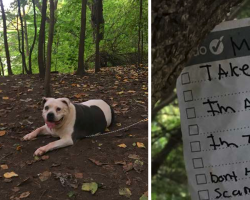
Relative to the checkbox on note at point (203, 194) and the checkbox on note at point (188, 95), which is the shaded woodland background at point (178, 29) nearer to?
the checkbox on note at point (188, 95)

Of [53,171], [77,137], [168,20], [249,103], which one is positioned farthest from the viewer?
[77,137]

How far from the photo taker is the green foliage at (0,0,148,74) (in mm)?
815

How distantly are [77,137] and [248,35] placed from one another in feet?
2.39

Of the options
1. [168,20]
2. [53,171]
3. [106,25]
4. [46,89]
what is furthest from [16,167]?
[168,20]

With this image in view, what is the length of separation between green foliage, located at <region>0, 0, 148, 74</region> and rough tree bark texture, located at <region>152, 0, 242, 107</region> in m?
0.30

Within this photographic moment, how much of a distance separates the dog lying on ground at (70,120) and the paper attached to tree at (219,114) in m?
0.47

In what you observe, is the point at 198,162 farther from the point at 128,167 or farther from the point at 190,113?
the point at 128,167

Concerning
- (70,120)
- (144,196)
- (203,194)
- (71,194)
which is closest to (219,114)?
(203,194)

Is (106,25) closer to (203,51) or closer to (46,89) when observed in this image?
(46,89)

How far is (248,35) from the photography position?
0.54 meters

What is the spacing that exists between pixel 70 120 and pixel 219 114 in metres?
0.72

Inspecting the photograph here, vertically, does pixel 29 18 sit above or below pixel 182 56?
above

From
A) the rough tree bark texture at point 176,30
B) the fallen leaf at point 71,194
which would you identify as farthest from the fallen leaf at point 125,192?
the rough tree bark texture at point 176,30

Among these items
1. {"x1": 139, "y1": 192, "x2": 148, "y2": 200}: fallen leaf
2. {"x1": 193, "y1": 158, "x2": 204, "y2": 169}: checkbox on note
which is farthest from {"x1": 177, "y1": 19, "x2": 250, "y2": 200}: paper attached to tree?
{"x1": 139, "y1": 192, "x2": 148, "y2": 200}: fallen leaf
